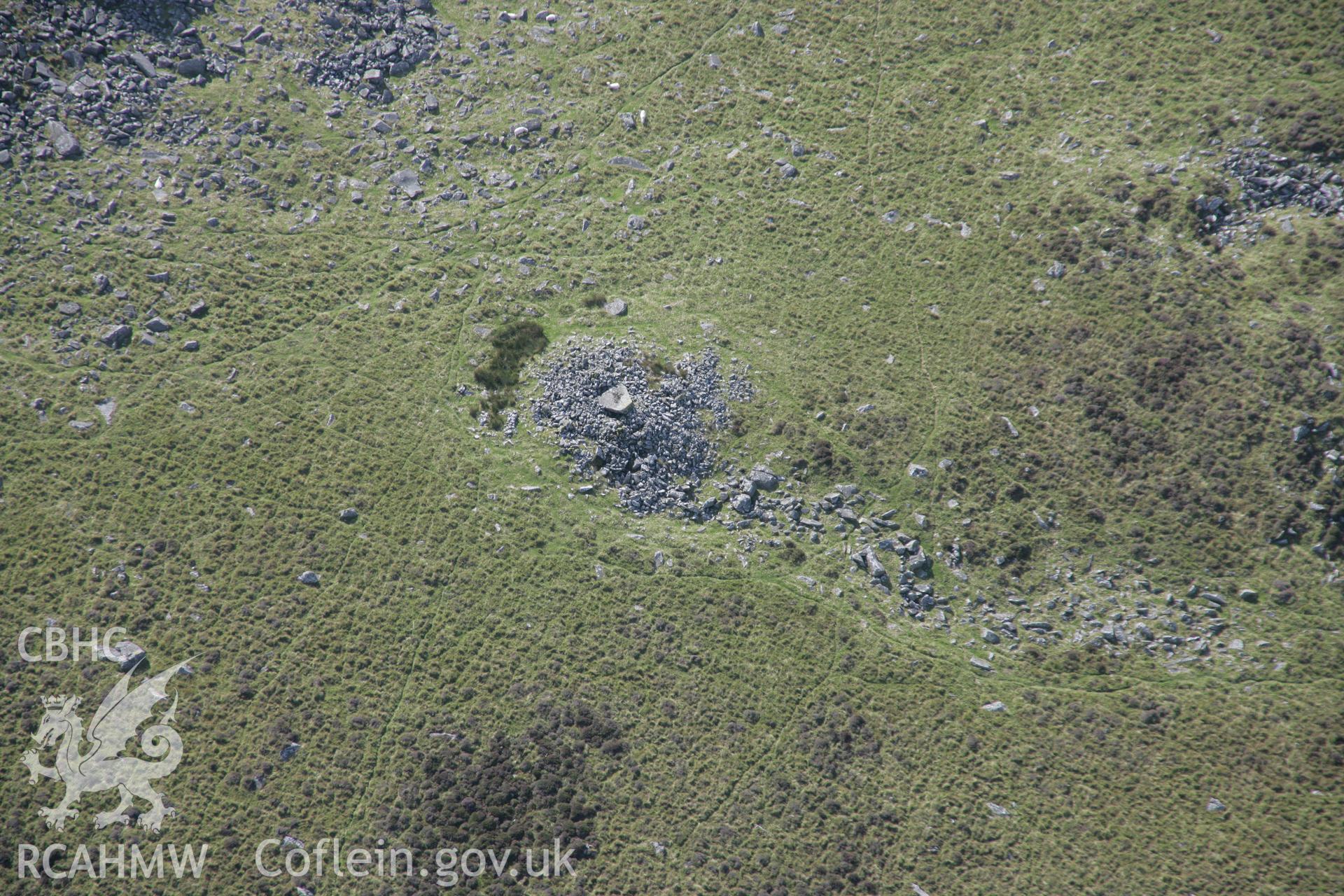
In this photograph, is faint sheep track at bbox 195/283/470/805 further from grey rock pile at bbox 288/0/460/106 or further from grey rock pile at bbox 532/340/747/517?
grey rock pile at bbox 288/0/460/106

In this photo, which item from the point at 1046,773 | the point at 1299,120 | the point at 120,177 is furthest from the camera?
the point at 120,177

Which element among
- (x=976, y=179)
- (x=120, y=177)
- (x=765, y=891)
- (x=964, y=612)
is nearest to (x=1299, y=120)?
(x=976, y=179)

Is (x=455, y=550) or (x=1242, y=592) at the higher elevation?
(x=1242, y=592)

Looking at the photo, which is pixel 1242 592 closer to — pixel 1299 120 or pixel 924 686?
pixel 924 686

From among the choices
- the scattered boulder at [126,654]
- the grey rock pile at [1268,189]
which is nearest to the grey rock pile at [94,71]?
the scattered boulder at [126,654]

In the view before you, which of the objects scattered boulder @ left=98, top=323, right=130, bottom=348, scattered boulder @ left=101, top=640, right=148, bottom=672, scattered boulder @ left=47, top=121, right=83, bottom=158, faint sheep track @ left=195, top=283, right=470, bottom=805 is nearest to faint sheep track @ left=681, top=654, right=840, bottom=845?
faint sheep track @ left=195, top=283, right=470, bottom=805

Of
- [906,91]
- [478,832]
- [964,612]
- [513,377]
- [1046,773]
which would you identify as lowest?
[478,832]
